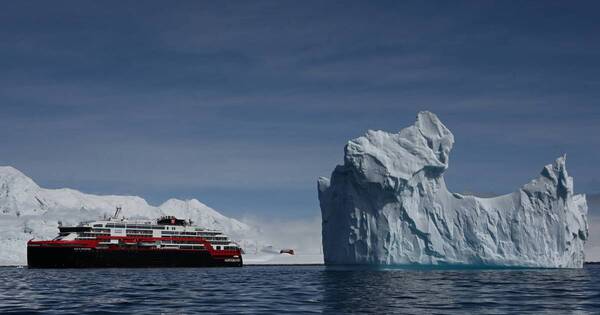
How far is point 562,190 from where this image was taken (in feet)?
276

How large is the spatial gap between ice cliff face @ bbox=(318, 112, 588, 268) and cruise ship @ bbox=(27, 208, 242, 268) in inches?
1050

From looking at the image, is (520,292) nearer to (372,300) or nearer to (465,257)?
(372,300)

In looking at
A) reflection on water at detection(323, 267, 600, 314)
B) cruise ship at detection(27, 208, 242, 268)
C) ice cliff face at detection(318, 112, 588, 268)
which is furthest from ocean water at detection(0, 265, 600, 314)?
cruise ship at detection(27, 208, 242, 268)

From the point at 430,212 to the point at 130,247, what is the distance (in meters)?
43.1

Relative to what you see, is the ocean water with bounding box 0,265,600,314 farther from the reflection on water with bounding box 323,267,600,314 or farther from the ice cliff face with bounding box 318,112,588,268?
the ice cliff face with bounding box 318,112,588,268

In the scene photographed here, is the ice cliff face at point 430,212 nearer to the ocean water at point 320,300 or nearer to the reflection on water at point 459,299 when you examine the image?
the reflection on water at point 459,299

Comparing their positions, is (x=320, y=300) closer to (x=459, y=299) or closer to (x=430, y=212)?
(x=459, y=299)

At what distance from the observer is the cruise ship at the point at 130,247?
314ft

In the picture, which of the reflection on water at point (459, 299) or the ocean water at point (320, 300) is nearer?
the ocean water at point (320, 300)

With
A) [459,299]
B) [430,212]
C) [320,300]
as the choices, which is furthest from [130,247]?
[459,299]

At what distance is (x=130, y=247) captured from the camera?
99.2 meters

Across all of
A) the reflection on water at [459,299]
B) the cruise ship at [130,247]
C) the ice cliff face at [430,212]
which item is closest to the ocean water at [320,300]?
the reflection on water at [459,299]

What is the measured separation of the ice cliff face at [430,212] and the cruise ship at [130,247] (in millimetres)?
26674

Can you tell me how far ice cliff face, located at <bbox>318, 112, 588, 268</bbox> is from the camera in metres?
79.8
